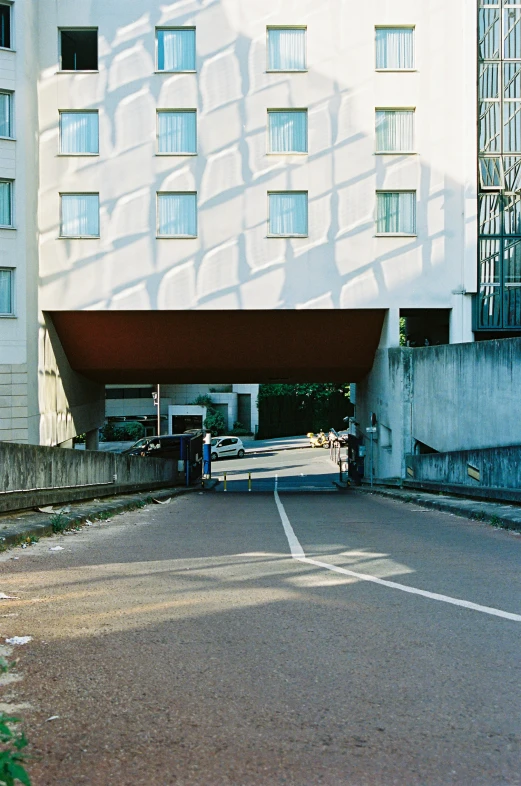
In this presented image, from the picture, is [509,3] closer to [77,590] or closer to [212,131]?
[212,131]

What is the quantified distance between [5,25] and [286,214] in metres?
11.0

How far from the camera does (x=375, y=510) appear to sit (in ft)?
55.9

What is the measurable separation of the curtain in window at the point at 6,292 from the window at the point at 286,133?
9689 millimetres

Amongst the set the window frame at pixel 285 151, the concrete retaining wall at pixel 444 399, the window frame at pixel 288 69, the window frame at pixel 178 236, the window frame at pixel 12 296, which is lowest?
the concrete retaining wall at pixel 444 399

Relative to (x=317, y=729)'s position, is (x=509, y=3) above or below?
above

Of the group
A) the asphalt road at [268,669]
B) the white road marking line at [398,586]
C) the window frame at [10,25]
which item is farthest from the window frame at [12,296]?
the asphalt road at [268,669]

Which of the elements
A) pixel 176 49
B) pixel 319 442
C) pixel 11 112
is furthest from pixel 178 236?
pixel 319 442

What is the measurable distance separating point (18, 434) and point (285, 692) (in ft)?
77.1

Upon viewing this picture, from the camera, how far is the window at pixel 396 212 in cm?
2780

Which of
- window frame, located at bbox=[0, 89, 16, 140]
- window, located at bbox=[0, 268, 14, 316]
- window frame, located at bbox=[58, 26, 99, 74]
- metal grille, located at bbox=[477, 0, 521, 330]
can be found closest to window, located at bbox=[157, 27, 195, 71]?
window frame, located at bbox=[58, 26, 99, 74]

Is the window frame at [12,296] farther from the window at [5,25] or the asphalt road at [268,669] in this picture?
the asphalt road at [268,669]

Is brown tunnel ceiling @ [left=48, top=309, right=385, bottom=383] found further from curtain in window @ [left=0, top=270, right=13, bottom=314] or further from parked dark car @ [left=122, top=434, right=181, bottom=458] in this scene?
parked dark car @ [left=122, top=434, right=181, bottom=458]

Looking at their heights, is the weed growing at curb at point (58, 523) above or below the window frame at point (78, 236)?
below

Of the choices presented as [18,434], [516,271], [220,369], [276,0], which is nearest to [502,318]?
[516,271]
